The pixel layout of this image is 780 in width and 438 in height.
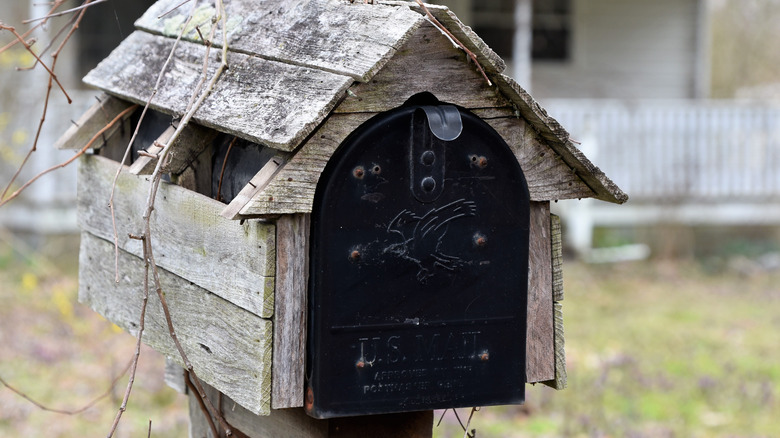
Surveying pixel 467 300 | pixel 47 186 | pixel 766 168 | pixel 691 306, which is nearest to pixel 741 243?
pixel 766 168

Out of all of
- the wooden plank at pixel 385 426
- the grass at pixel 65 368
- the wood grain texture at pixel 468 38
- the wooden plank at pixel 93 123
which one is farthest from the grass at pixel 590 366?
the wood grain texture at pixel 468 38

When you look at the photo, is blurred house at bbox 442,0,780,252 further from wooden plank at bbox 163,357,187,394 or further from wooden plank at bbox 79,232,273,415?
wooden plank at bbox 79,232,273,415

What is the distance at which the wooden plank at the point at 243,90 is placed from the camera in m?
1.71

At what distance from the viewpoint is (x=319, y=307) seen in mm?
1782

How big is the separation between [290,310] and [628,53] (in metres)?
12.2

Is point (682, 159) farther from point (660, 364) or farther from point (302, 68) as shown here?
point (302, 68)

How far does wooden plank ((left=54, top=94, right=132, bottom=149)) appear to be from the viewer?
268 cm

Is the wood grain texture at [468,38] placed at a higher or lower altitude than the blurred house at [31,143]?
higher

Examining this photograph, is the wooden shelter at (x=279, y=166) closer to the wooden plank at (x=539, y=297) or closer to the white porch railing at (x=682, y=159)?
the wooden plank at (x=539, y=297)

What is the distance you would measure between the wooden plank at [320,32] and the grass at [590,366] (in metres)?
1.90

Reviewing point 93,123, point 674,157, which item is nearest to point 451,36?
point 93,123

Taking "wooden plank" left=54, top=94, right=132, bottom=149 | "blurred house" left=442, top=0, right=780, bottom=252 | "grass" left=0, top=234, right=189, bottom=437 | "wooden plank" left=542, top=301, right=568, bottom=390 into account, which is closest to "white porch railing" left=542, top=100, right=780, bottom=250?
"blurred house" left=442, top=0, right=780, bottom=252

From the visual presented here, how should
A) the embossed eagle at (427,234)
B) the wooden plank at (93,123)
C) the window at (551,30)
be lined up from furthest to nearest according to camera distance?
the window at (551,30), the wooden plank at (93,123), the embossed eagle at (427,234)

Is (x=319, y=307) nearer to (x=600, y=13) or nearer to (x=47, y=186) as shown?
(x=47, y=186)
